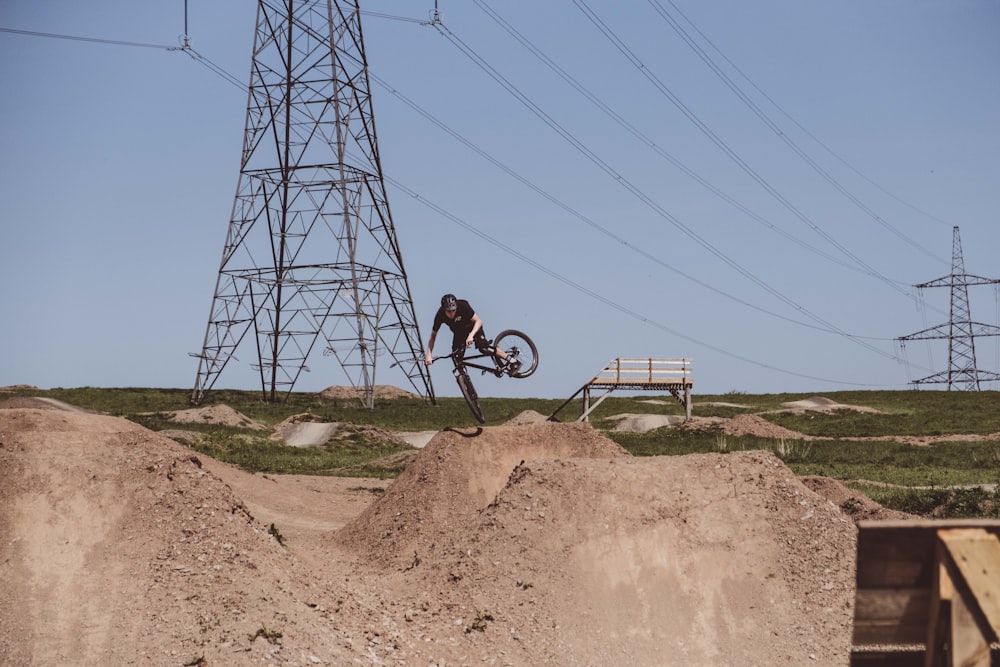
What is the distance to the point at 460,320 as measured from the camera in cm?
1912

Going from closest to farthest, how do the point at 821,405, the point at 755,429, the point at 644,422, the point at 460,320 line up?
the point at 460,320, the point at 755,429, the point at 644,422, the point at 821,405

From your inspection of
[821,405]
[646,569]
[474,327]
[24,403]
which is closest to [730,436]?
[821,405]

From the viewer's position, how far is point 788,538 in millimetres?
16781

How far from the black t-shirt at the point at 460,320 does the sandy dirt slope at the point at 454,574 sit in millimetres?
2933

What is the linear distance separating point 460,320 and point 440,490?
390 cm

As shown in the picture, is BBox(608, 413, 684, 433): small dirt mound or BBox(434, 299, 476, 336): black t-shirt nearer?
BBox(434, 299, 476, 336): black t-shirt

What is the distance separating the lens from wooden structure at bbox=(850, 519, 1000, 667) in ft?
17.4

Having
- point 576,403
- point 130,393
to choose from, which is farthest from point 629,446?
point 130,393

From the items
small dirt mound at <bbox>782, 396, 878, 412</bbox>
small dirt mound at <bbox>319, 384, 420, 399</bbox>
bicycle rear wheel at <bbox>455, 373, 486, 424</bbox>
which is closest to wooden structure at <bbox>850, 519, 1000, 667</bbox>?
bicycle rear wheel at <bbox>455, 373, 486, 424</bbox>

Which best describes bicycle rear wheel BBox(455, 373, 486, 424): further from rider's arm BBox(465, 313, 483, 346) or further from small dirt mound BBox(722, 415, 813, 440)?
small dirt mound BBox(722, 415, 813, 440)

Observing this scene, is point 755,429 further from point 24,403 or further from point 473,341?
point 24,403

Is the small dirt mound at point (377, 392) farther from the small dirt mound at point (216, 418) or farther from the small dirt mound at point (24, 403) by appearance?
the small dirt mound at point (24, 403)

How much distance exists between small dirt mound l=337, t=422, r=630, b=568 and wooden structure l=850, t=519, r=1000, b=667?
14178 mm

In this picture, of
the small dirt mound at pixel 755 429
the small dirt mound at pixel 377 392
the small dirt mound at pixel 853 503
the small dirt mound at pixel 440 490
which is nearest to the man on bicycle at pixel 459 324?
the small dirt mound at pixel 440 490
